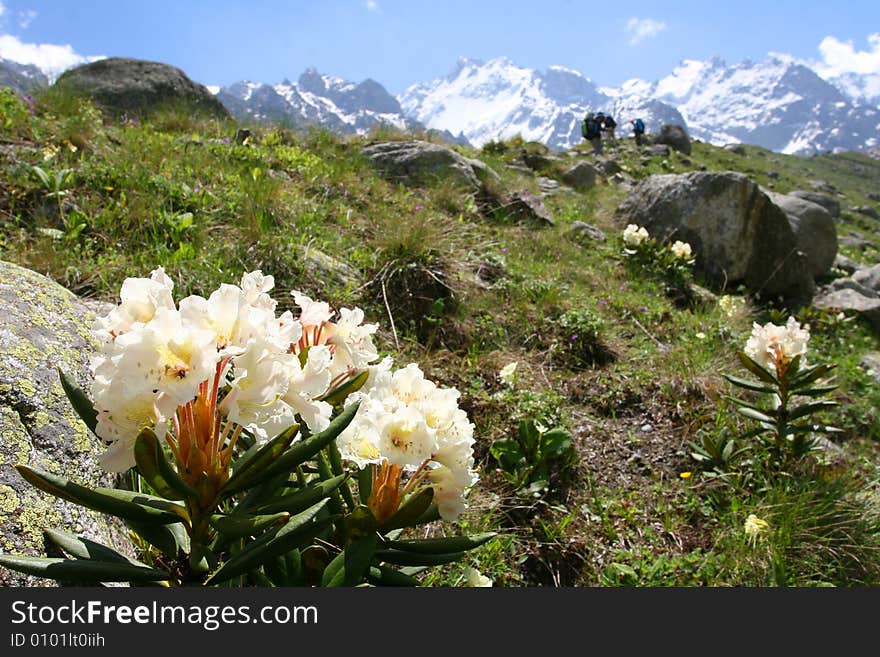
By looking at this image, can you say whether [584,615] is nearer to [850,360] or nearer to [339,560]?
[339,560]

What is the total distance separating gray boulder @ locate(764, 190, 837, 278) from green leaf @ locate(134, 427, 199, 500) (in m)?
9.45

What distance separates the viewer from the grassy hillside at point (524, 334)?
2402 mm

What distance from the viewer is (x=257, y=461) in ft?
3.27

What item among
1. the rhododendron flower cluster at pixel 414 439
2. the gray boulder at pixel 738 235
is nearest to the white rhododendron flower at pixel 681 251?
the gray boulder at pixel 738 235

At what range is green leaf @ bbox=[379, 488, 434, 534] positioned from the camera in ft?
3.52

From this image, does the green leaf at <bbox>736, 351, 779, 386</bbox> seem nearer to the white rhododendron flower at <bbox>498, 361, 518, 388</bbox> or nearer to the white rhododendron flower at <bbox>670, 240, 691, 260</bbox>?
the white rhododendron flower at <bbox>498, 361, 518, 388</bbox>

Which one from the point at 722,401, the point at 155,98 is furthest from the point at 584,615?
the point at 155,98

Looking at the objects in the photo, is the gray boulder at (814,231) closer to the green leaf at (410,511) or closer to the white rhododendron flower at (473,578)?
the white rhododendron flower at (473,578)

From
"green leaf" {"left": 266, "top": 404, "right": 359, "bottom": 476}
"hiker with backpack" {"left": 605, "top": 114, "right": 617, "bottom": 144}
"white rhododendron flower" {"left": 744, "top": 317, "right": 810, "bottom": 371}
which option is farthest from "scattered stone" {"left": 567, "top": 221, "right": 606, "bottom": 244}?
"hiker with backpack" {"left": 605, "top": 114, "right": 617, "bottom": 144}

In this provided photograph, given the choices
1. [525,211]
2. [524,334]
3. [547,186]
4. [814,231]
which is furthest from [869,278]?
[524,334]

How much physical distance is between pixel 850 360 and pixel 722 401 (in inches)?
116

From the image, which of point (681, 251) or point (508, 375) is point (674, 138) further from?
point (508, 375)

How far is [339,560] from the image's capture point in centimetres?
111

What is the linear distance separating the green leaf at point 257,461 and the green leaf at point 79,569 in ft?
0.66
